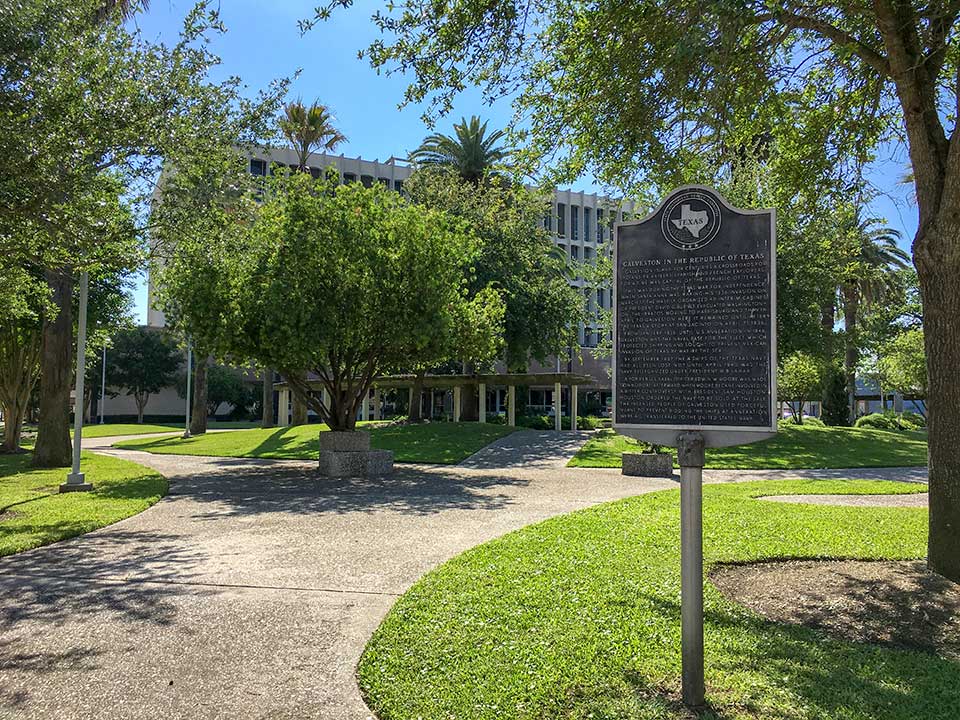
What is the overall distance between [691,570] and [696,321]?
1465 mm

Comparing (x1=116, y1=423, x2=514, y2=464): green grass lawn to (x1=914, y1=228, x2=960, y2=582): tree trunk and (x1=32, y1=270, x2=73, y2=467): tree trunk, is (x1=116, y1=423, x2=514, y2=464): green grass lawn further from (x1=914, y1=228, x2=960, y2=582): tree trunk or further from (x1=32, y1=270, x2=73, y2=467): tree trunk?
(x1=914, y1=228, x2=960, y2=582): tree trunk

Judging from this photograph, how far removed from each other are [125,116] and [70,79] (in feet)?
2.78

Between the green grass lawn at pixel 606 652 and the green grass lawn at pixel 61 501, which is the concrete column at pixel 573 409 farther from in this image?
the green grass lawn at pixel 606 652

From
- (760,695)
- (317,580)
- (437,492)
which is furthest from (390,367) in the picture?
(760,695)

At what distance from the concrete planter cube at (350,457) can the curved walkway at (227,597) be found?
2.78 metres

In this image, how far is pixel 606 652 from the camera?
471 cm

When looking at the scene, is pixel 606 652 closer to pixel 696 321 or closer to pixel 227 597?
pixel 696 321

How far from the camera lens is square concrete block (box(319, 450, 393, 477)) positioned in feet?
52.4

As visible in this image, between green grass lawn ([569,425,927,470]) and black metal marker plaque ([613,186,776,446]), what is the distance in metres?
14.0

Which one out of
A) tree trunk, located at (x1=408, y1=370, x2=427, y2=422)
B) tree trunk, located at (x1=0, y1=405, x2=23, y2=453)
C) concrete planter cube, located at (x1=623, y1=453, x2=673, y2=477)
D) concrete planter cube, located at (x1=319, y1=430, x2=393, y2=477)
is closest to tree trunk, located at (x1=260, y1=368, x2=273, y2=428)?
tree trunk, located at (x1=408, y1=370, x2=427, y2=422)

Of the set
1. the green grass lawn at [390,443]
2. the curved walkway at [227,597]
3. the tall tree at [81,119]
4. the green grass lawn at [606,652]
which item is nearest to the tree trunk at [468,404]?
the green grass lawn at [390,443]

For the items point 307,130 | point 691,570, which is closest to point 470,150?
point 307,130

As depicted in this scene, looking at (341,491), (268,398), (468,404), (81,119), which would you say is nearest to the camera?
(81,119)

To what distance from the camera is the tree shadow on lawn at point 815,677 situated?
12.7 feet
